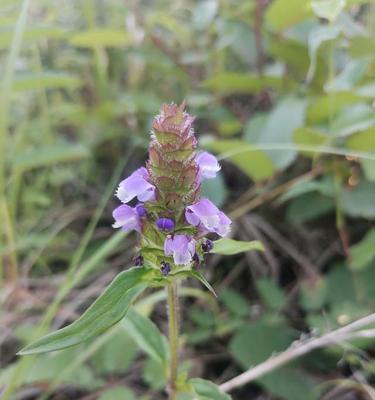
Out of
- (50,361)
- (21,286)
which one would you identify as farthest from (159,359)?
(21,286)

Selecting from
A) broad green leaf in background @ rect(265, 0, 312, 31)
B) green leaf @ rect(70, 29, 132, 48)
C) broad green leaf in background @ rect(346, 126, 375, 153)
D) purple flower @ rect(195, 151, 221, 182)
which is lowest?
purple flower @ rect(195, 151, 221, 182)

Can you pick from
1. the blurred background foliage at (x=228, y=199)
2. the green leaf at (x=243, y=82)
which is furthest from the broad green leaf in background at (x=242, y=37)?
the green leaf at (x=243, y=82)

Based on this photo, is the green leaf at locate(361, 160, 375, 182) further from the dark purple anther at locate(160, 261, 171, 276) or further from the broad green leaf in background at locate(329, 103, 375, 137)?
the dark purple anther at locate(160, 261, 171, 276)

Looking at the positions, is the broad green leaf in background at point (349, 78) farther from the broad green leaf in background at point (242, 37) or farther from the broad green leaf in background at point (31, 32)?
the broad green leaf in background at point (31, 32)

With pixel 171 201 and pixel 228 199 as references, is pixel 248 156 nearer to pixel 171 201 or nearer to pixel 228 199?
pixel 228 199

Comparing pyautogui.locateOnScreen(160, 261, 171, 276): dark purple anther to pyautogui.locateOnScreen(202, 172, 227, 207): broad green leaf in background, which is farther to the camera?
pyautogui.locateOnScreen(202, 172, 227, 207): broad green leaf in background

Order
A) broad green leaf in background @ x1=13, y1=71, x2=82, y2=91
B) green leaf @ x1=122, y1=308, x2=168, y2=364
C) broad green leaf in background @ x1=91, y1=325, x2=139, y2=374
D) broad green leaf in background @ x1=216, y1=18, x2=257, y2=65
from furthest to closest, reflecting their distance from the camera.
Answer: broad green leaf in background @ x1=216, y1=18, x2=257, y2=65
broad green leaf in background @ x1=13, y1=71, x2=82, y2=91
broad green leaf in background @ x1=91, y1=325, x2=139, y2=374
green leaf @ x1=122, y1=308, x2=168, y2=364

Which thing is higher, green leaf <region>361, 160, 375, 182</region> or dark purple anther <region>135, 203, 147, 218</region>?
green leaf <region>361, 160, 375, 182</region>

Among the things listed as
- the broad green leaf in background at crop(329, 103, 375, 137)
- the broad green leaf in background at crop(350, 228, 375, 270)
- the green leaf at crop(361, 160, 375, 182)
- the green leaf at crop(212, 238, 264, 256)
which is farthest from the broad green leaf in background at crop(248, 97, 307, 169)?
the green leaf at crop(212, 238, 264, 256)
